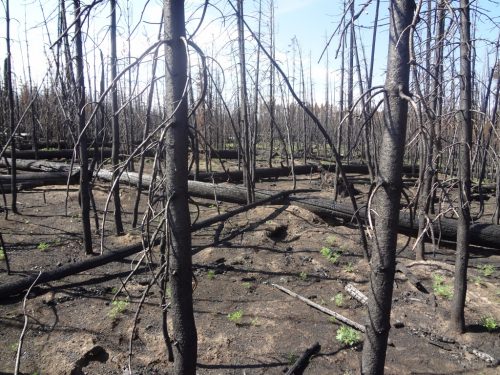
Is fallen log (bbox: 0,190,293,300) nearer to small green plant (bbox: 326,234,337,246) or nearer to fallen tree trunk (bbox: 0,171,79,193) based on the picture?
small green plant (bbox: 326,234,337,246)

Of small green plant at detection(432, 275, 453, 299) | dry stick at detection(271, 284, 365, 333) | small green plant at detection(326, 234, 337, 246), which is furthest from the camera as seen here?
small green plant at detection(326, 234, 337, 246)

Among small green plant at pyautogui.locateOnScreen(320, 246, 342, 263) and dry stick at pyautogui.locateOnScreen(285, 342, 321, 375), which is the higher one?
A: small green plant at pyautogui.locateOnScreen(320, 246, 342, 263)

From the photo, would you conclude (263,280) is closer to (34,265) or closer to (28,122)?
(34,265)

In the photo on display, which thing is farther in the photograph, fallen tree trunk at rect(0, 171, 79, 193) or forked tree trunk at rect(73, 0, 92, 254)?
fallen tree trunk at rect(0, 171, 79, 193)

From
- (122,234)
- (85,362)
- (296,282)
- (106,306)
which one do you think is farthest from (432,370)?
(122,234)

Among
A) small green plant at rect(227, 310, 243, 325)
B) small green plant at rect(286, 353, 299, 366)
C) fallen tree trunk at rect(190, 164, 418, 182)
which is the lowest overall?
small green plant at rect(286, 353, 299, 366)

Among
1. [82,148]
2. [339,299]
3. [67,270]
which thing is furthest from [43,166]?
[339,299]

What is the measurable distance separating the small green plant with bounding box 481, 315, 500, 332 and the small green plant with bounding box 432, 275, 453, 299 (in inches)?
21.8

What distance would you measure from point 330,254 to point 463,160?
9.69 ft

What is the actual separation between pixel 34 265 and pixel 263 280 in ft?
11.2

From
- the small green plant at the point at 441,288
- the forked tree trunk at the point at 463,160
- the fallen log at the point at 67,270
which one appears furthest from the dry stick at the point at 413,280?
the fallen log at the point at 67,270

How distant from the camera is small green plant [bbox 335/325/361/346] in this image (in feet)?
12.7

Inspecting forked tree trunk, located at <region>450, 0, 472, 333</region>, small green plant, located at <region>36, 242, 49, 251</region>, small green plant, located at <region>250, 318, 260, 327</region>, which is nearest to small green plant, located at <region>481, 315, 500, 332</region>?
forked tree trunk, located at <region>450, 0, 472, 333</region>

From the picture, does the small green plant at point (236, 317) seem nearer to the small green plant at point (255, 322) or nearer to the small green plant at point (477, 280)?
the small green plant at point (255, 322)
